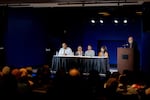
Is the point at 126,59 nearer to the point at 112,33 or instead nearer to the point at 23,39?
the point at 23,39

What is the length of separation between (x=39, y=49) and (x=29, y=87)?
10005 millimetres

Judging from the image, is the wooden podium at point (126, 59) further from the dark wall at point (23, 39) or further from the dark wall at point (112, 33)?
the dark wall at point (112, 33)

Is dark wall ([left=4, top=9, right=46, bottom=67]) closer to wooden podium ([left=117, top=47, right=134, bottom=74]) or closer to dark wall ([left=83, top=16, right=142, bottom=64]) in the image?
dark wall ([left=83, top=16, right=142, bottom=64])

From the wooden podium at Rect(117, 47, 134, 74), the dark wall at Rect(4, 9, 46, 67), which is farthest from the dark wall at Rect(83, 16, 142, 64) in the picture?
the wooden podium at Rect(117, 47, 134, 74)

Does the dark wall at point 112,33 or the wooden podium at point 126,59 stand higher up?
the dark wall at point 112,33

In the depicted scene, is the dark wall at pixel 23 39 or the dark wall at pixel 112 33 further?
the dark wall at pixel 112 33

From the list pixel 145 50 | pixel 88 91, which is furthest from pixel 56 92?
pixel 145 50

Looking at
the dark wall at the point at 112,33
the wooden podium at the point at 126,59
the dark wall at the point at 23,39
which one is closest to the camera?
the wooden podium at the point at 126,59

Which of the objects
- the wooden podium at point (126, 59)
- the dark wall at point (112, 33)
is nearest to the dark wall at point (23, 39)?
the dark wall at point (112, 33)

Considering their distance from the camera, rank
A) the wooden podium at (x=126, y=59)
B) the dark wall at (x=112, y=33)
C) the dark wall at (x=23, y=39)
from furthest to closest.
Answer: the dark wall at (x=112, y=33) < the dark wall at (x=23, y=39) < the wooden podium at (x=126, y=59)

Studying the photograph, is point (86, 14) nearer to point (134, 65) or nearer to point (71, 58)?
point (71, 58)

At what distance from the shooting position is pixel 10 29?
44.7 feet

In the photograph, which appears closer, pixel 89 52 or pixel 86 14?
pixel 89 52

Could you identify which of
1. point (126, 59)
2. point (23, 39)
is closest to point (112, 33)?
point (23, 39)
